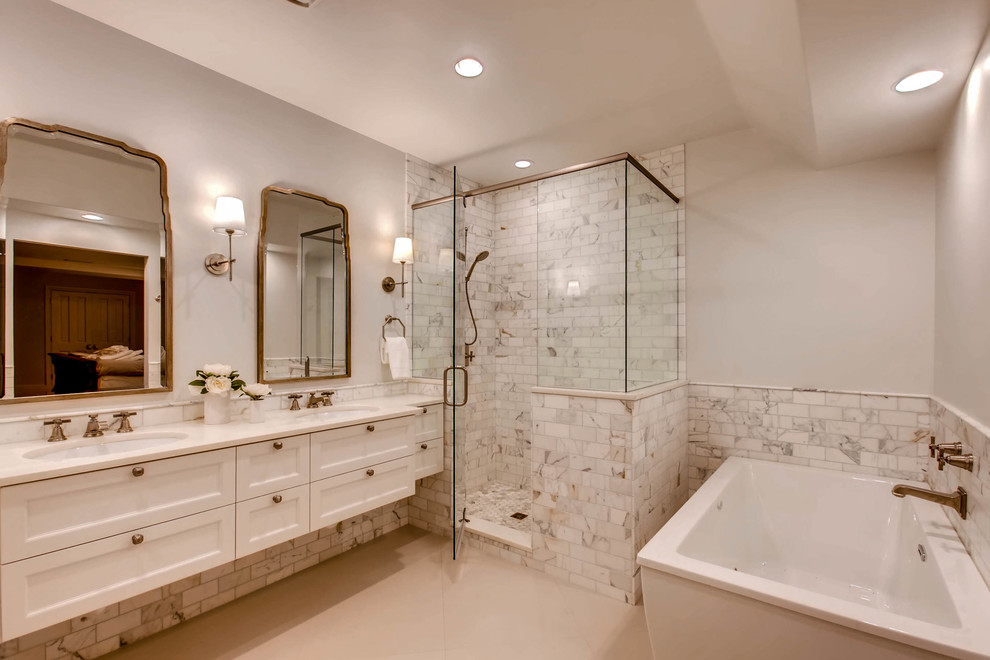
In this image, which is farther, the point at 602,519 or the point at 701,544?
the point at 602,519

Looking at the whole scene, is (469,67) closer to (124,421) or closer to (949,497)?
(124,421)

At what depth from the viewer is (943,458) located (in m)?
1.71

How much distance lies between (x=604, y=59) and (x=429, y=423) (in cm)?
235

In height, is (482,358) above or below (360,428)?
above

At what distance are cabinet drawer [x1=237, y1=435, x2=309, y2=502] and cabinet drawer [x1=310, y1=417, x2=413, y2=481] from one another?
0.22ft

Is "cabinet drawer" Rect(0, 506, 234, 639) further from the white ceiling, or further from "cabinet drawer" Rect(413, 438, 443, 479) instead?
the white ceiling

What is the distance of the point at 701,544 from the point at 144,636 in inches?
102

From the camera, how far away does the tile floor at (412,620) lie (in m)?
2.03

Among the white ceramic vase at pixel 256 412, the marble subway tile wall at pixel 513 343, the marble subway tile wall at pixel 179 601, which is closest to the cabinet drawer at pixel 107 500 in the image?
the white ceramic vase at pixel 256 412

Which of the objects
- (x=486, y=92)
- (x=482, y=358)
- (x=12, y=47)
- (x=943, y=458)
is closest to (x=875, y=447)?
(x=943, y=458)

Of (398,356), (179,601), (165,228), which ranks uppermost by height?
(165,228)

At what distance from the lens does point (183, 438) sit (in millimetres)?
1975

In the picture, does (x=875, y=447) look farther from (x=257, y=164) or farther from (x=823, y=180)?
(x=257, y=164)

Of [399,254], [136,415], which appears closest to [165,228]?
[136,415]
